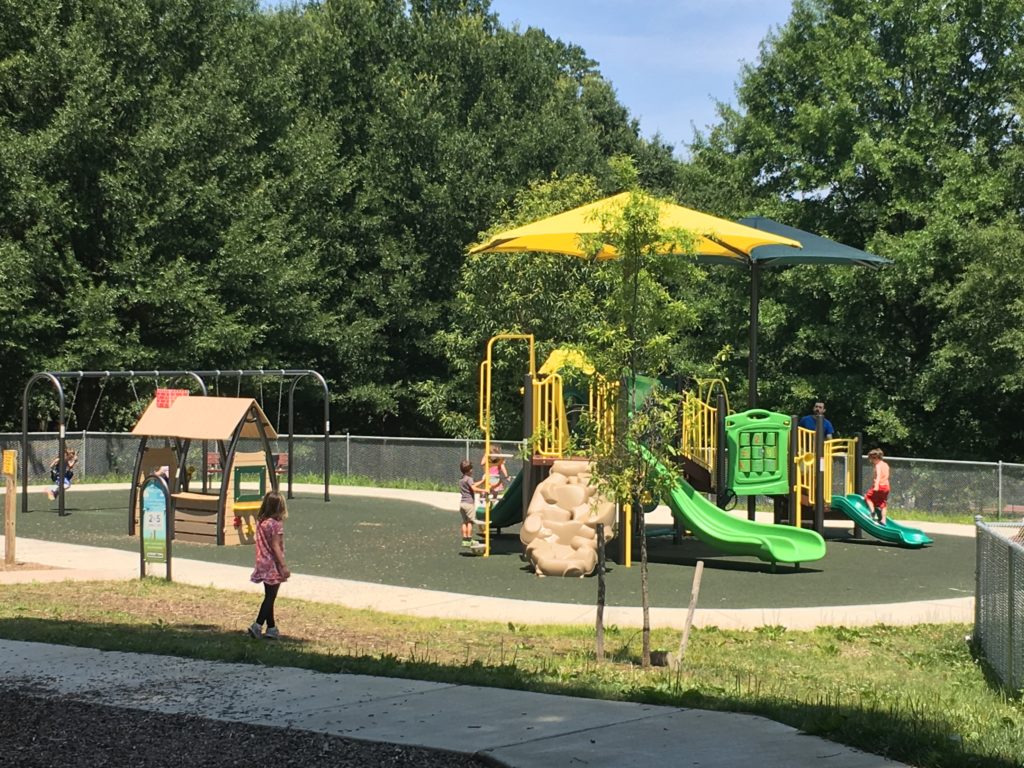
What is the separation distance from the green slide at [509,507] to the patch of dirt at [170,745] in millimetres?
14089

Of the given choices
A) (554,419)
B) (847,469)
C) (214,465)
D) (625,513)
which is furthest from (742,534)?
(214,465)

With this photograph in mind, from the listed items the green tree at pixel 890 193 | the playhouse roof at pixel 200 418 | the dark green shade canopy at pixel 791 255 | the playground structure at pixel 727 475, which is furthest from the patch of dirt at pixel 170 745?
the green tree at pixel 890 193

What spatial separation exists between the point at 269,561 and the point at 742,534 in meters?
8.55

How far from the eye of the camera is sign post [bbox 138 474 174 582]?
15812 millimetres

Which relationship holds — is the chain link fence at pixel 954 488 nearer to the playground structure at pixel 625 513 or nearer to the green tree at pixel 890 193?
the green tree at pixel 890 193

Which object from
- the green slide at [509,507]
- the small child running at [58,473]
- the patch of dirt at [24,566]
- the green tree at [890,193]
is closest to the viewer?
the patch of dirt at [24,566]

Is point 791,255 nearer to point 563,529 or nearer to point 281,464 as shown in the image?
point 563,529

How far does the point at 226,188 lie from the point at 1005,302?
910 inches

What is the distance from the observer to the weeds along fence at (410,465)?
2639 cm

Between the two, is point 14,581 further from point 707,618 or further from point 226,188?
point 226,188

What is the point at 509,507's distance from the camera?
21578 millimetres

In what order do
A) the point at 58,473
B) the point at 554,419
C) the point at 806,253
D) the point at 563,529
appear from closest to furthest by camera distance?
the point at 563,529 → the point at 554,419 → the point at 806,253 → the point at 58,473

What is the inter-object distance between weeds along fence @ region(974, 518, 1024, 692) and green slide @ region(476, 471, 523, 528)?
9.93 metres

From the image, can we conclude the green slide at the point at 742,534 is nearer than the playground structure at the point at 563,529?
No
